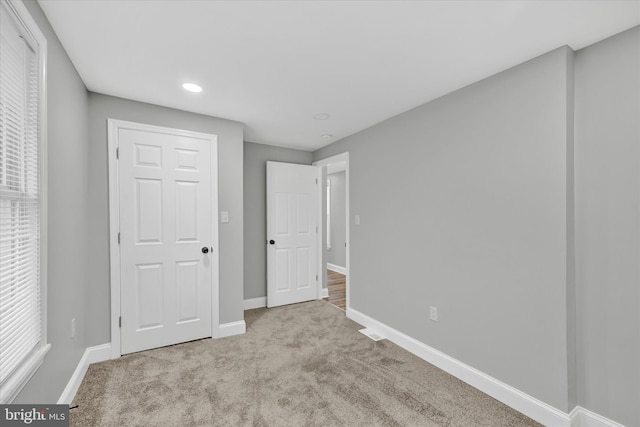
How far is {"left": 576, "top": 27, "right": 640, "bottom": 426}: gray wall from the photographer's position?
154cm

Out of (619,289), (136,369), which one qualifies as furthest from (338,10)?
(136,369)

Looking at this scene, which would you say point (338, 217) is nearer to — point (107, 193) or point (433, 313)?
point (433, 313)

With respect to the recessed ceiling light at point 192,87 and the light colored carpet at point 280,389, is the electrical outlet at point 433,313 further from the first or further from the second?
the recessed ceiling light at point 192,87

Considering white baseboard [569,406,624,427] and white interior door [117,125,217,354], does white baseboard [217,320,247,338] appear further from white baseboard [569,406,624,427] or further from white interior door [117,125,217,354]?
white baseboard [569,406,624,427]

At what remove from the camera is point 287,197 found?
4.09 m

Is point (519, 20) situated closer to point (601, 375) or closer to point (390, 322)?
point (601, 375)

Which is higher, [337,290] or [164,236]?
[164,236]

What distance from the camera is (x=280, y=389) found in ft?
6.77

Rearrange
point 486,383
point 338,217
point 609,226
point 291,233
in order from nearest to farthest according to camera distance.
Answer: point 609,226 → point 486,383 → point 291,233 → point 338,217

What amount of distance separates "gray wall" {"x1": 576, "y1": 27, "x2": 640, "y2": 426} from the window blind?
2996mm

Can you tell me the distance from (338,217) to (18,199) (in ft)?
18.5

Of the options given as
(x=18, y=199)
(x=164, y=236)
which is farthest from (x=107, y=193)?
(x=18, y=199)

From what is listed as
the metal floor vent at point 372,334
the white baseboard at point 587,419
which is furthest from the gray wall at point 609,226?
the metal floor vent at point 372,334

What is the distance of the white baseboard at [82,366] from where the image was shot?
5.95 feet
